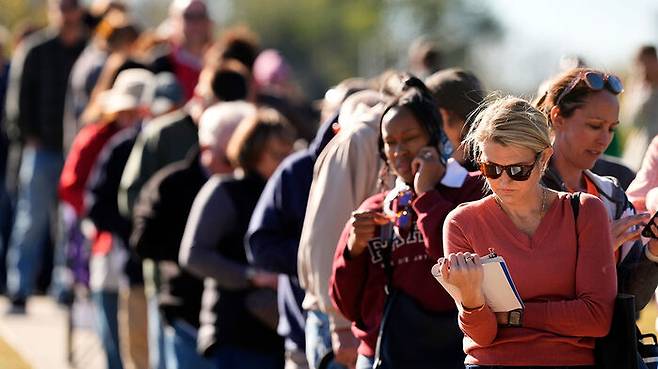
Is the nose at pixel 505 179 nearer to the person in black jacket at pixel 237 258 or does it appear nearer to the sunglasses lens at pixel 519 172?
the sunglasses lens at pixel 519 172

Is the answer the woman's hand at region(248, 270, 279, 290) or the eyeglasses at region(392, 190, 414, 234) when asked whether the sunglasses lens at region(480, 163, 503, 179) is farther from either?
the woman's hand at region(248, 270, 279, 290)

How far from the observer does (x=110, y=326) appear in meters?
11.9

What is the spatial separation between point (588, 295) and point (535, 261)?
196mm

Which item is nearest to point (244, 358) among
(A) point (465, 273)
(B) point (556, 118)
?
(B) point (556, 118)

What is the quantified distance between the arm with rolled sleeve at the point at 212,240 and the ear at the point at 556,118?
2.68 meters

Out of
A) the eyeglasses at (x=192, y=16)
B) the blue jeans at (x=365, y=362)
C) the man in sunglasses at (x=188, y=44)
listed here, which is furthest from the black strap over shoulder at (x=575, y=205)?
the eyeglasses at (x=192, y=16)

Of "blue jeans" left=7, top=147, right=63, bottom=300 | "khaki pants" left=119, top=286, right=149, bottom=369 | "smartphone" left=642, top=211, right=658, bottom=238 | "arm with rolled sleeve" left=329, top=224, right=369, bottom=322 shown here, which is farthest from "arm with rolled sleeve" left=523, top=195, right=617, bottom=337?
"blue jeans" left=7, top=147, right=63, bottom=300

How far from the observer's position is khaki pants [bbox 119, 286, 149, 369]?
11586mm

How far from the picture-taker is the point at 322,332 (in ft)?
25.7

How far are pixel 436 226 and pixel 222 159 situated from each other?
11.8 feet

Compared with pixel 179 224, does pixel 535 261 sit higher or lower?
higher

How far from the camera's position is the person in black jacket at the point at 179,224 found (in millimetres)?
9922

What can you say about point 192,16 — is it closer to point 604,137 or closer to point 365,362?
point 365,362

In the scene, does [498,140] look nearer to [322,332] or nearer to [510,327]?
[510,327]
